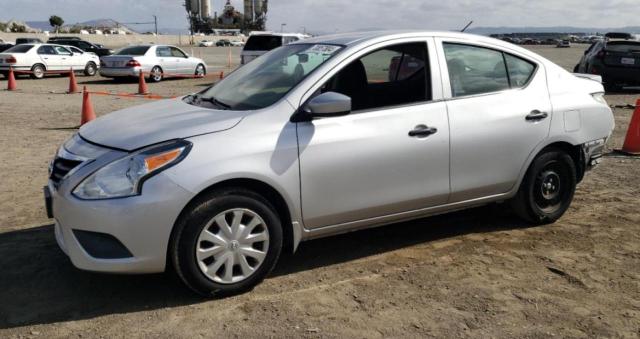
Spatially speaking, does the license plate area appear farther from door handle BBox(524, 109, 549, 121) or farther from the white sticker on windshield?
the white sticker on windshield

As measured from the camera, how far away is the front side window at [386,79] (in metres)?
4.26

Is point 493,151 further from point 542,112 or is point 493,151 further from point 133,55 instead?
point 133,55

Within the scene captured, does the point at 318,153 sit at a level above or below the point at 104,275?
above

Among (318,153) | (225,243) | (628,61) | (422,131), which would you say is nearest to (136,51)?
(628,61)

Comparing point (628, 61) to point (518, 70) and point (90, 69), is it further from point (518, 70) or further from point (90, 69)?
point (90, 69)

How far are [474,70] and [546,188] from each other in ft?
4.20

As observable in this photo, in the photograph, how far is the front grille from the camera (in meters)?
3.74

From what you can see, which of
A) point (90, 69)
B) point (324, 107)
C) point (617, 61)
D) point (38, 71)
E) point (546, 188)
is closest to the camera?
point (324, 107)

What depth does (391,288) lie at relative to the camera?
13.1ft

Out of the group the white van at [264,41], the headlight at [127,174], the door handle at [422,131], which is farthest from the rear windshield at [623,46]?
the headlight at [127,174]

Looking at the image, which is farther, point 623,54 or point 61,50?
point 61,50

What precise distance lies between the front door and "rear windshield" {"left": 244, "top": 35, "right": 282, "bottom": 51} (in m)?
15.3

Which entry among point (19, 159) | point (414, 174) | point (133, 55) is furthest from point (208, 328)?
point (133, 55)

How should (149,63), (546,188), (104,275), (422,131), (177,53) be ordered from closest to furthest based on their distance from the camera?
(104,275), (422,131), (546,188), (149,63), (177,53)
